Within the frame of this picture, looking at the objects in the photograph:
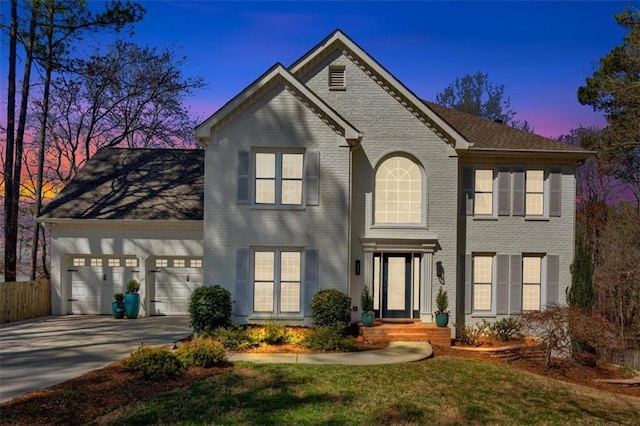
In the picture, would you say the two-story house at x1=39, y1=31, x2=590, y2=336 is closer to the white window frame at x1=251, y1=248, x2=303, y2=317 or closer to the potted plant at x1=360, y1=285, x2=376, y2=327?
the white window frame at x1=251, y1=248, x2=303, y2=317

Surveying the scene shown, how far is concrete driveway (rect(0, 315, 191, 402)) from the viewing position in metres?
9.66

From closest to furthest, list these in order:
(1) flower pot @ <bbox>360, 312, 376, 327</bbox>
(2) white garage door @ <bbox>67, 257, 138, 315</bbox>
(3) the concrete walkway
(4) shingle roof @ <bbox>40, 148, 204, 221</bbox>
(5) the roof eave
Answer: (3) the concrete walkway
(1) flower pot @ <bbox>360, 312, 376, 327</bbox>
(5) the roof eave
(4) shingle roof @ <bbox>40, 148, 204, 221</bbox>
(2) white garage door @ <bbox>67, 257, 138, 315</bbox>

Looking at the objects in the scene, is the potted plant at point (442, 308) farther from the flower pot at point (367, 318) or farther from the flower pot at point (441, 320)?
the flower pot at point (367, 318)

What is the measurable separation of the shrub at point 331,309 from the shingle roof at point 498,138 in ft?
23.1

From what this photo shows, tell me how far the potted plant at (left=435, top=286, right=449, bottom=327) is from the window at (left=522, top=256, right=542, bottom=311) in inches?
130

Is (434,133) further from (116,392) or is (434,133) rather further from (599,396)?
(116,392)

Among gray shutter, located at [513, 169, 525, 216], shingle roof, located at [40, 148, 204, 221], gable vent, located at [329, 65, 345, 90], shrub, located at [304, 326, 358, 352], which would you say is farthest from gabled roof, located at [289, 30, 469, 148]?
shrub, located at [304, 326, 358, 352]

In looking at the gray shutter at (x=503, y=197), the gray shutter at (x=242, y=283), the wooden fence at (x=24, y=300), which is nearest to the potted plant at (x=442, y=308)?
the gray shutter at (x=503, y=197)

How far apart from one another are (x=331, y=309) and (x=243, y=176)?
5.07 metres

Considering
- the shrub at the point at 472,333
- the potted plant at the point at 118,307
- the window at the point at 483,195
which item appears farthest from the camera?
the potted plant at the point at 118,307

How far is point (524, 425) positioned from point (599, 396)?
4.36 meters

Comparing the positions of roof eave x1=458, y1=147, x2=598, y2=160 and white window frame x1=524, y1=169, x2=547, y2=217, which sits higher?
roof eave x1=458, y1=147, x2=598, y2=160

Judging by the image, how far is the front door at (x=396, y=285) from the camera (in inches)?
613

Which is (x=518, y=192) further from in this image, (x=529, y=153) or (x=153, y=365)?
(x=153, y=365)
